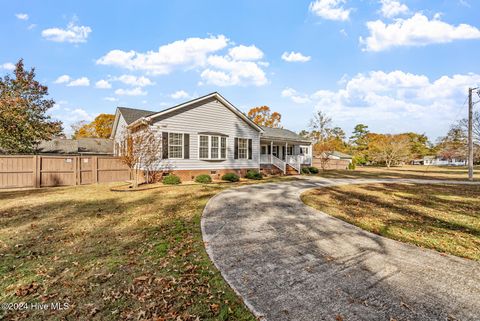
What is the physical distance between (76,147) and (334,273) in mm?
29335

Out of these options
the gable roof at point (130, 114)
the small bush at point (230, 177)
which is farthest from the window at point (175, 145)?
the gable roof at point (130, 114)

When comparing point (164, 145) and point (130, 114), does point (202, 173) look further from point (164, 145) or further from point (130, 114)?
point (130, 114)

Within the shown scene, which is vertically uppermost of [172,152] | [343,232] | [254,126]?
[254,126]

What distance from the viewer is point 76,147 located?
82.4 feet

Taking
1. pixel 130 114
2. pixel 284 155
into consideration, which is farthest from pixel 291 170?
pixel 130 114

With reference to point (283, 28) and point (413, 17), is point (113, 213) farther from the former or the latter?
point (413, 17)

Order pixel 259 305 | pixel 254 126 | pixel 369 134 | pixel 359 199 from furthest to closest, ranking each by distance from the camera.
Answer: pixel 369 134 < pixel 254 126 < pixel 359 199 < pixel 259 305

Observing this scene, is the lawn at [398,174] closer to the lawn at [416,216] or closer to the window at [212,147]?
the window at [212,147]

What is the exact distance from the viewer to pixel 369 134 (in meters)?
61.3

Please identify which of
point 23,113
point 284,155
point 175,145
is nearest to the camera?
point 175,145

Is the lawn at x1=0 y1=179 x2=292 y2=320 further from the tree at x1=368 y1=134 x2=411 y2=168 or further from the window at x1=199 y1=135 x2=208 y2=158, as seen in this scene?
the tree at x1=368 y1=134 x2=411 y2=168

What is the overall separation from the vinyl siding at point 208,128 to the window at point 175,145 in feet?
0.92

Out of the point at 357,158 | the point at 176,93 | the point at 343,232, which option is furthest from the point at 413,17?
the point at 357,158

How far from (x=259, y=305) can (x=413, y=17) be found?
56.7 feet
